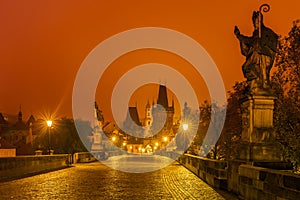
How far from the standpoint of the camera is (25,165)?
81.0 ft

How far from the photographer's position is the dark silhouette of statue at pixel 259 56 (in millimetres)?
14383

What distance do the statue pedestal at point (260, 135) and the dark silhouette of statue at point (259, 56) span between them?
366 mm

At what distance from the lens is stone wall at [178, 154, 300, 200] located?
355 inches

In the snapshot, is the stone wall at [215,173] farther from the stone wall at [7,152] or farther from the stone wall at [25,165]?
the stone wall at [7,152]

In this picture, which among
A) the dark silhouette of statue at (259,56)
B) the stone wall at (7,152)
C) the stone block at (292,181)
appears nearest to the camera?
the stone block at (292,181)

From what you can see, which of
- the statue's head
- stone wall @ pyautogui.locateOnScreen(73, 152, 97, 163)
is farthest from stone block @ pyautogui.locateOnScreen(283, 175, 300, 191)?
stone wall @ pyautogui.locateOnScreen(73, 152, 97, 163)

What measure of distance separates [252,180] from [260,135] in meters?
2.63

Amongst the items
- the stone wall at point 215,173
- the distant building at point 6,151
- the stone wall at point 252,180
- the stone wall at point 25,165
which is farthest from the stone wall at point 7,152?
the stone wall at point 252,180

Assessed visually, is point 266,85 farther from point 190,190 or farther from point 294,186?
point 294,186

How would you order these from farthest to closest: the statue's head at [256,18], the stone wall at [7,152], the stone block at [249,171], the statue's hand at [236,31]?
the stone wall at [7,152]
the statue's hand at [236,31]
the statue's head at [256,18]
the stone block at [249,171]

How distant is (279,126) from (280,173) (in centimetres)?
1272

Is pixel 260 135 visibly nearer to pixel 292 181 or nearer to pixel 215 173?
pixel 215 173

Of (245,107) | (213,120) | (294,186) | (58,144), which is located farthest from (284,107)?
(58,144)

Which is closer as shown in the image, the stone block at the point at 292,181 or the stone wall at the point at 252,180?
the stone block at the point at 292,181
